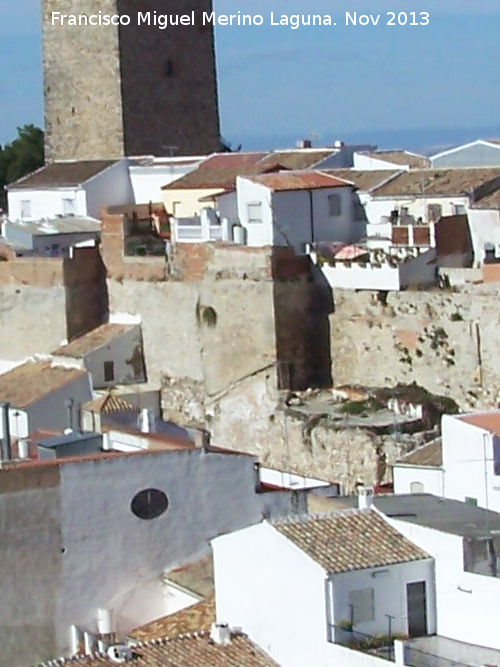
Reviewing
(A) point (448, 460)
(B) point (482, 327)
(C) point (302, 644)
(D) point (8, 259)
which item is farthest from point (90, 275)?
(C) point (302, 644)

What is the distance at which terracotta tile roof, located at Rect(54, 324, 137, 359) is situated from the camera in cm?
2694

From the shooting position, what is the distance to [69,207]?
30656 millimetres

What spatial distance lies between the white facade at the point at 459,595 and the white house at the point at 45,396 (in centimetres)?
1123

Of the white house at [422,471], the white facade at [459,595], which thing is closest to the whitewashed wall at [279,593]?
the white facade at [459,595]

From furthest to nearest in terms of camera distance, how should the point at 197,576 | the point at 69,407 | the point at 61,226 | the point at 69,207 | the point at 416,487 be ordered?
the point at 69,207, the point at 61,226, the point at 69,407, the point at 416,487, the point at 197,576

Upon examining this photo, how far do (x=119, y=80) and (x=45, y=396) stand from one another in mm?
7536

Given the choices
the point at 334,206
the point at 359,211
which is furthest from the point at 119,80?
the point at 334,206

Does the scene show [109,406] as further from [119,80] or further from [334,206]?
[119,80]

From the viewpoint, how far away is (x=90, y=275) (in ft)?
91.5

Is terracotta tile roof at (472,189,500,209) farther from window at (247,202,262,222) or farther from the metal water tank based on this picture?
A: the metal water tank

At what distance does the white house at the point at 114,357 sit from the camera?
2683 cm

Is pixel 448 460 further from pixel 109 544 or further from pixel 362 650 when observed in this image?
pixel 362 650

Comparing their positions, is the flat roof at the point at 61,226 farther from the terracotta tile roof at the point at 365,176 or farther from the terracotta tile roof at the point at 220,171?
the terracotta tile roof at the point at 365,176

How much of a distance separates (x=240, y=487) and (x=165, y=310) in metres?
9.59
